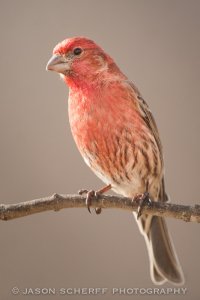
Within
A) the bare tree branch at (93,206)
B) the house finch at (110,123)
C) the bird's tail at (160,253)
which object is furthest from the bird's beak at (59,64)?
the bird's tail at (160,253)

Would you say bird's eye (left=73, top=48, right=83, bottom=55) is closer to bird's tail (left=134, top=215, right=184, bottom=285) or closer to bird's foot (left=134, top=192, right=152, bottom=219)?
bird's foot (left=134, top=192, right=152, bottom=219)

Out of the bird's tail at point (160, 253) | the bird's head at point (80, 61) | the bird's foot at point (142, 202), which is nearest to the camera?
the bird's foot at point (142, 202)

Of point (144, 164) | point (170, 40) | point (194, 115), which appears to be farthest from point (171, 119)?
point (144, 164)

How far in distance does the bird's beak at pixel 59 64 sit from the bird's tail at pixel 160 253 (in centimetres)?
129

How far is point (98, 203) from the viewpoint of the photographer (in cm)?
300

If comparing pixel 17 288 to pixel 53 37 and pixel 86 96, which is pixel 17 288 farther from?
pixel 53 37

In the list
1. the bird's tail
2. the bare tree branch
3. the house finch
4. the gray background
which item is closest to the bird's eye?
the house finch

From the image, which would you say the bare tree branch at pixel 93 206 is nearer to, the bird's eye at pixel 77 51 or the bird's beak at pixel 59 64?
the bird's beak at pixel 59 64

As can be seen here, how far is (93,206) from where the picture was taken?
3.04m

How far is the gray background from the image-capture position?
416 cm

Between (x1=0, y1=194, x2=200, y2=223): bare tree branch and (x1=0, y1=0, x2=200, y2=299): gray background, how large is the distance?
128 cm

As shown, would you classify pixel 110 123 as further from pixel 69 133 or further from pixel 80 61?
pixel 69 133

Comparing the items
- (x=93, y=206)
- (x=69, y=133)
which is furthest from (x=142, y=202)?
(x=69, y=133)

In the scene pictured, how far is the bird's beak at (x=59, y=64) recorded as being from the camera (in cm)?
319
